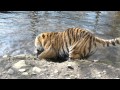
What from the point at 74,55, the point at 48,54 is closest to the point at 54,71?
the point at 74,55

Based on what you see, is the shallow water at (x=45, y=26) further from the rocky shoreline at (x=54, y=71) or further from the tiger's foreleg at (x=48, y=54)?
the rocky shoreline at (x=54, y=71)

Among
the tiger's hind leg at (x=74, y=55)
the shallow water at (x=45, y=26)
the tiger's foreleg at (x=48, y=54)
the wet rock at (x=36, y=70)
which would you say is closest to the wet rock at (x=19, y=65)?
the wet rock at (x=36, y=70)

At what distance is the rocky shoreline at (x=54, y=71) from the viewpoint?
4.02 metres

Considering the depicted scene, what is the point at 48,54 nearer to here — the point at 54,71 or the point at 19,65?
the point at 19,65

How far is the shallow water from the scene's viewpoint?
21.3 ft

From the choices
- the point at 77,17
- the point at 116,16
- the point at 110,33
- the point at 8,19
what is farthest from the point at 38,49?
the point at 116,16

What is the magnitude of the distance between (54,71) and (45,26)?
456 cm

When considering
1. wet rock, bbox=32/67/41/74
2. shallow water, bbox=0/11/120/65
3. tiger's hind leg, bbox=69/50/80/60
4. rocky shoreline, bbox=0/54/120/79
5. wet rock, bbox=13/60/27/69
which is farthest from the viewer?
shallow water, bbox=0/11/120/65

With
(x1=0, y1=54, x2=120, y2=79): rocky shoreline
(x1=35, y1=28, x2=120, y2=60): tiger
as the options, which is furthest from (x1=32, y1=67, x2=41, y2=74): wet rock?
(x1=35, y1=28, x2=120, y2=60): tiger

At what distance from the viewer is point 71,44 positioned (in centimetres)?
574

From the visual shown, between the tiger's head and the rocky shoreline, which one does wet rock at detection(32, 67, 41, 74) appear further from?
the tiger's head

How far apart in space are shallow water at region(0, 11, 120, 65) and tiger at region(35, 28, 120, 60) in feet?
1.62
